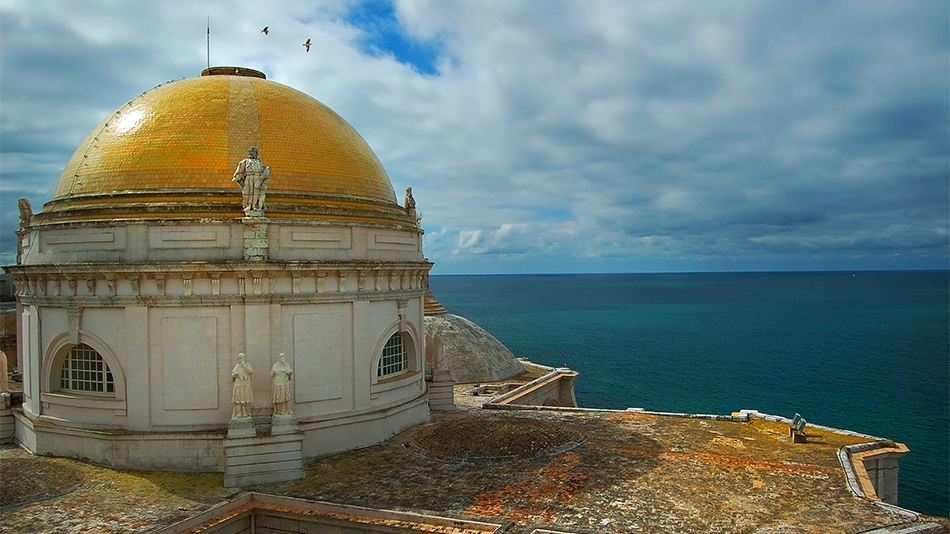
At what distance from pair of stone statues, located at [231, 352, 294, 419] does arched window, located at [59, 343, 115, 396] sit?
492 centimetres

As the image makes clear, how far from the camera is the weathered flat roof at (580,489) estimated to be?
18.7 m

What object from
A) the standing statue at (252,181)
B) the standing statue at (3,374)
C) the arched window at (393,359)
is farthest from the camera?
the standing statue at (3,374)

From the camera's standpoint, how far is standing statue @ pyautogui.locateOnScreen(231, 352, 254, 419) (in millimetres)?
22719

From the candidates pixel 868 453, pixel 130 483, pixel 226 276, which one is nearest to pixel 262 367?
pixel 226 276

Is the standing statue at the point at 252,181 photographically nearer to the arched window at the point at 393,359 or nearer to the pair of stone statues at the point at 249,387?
the pair of stone statues at the point at 249,387

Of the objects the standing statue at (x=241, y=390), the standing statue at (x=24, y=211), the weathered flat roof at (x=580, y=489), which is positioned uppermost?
the standing statue at (x=24, y=211)

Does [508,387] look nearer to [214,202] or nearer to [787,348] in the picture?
[214,202]

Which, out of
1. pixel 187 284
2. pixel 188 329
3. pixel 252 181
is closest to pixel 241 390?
pixel 188 329

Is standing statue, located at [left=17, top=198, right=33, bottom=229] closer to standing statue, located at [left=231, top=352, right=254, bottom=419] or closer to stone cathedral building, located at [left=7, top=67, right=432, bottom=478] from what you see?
stone cathedral building, located at [left=7, top=67, right=432, bottom=478]

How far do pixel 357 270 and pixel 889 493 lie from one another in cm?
2104

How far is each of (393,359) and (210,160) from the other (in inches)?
410

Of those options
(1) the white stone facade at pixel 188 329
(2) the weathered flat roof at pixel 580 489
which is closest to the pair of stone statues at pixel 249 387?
(1) the white stone facade at pixel 188 329

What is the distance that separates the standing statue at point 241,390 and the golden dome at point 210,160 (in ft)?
17.3

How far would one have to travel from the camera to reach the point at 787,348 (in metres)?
107
